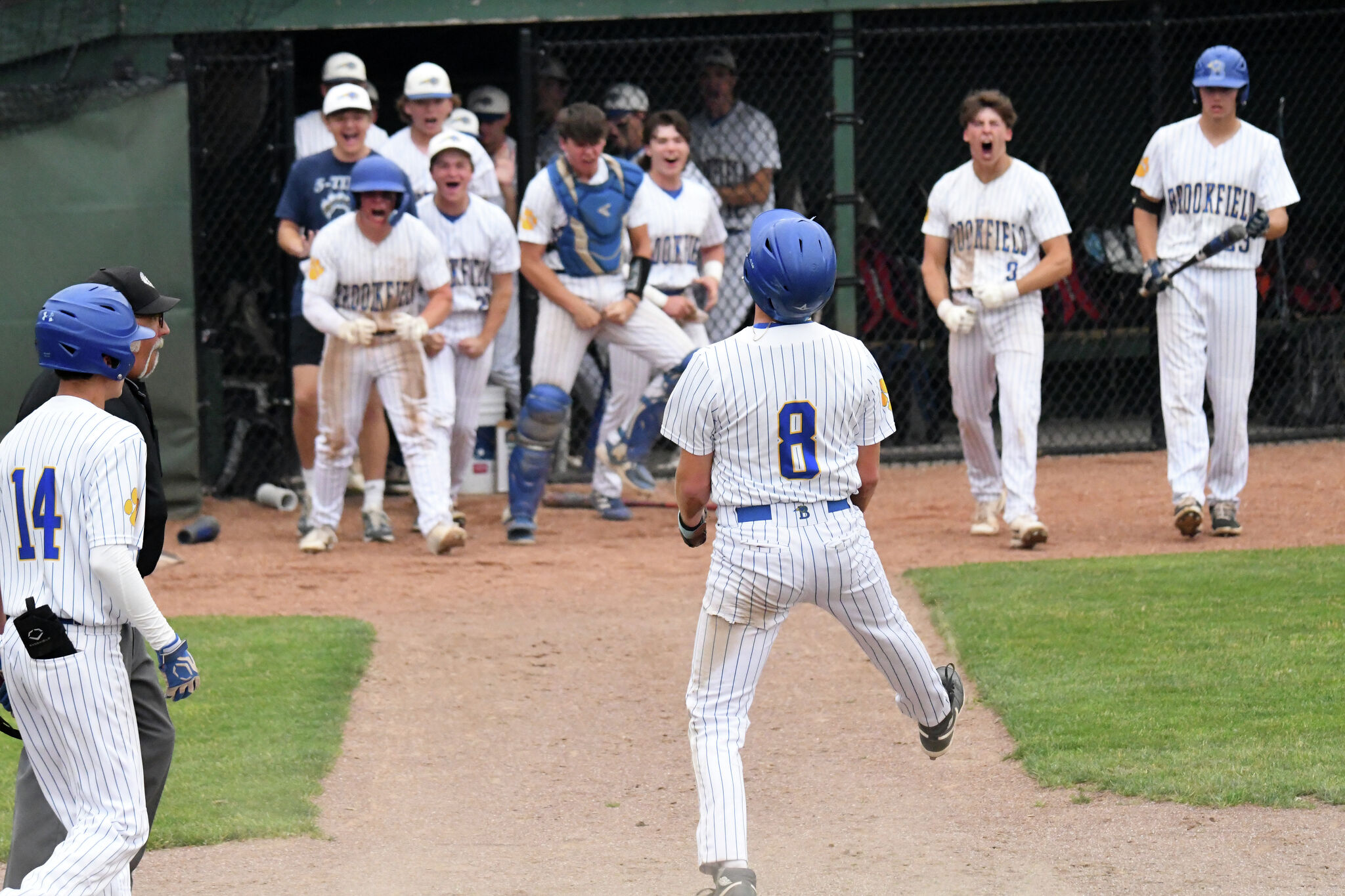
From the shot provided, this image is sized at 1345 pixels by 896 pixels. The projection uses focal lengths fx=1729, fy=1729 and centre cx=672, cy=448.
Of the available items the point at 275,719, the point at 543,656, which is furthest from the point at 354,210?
the point at 275,719

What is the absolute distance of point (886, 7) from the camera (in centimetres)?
1052

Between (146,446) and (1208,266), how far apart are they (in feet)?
18.4

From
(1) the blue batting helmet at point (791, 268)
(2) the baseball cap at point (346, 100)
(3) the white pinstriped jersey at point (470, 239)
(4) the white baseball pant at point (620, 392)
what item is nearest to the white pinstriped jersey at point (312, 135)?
(2) the baseball cap at point (346, 100)

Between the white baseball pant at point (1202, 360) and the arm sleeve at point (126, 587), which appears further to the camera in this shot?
the white baseball pant at point (1202, 360)

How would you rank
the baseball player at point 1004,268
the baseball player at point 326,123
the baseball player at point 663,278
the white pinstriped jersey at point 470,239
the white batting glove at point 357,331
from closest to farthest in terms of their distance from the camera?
the baseball player at point 1004,268
the white batting glove at point 357,331
the white pinstriped jersey at point 470,239
the baseball player at point 663,278
the baseball player at point 326,123

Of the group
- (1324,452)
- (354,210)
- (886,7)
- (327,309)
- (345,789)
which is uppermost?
(886,7)

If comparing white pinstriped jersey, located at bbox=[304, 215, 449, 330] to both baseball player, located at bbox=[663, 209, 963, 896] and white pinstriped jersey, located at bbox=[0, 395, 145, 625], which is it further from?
white pinstriped jersey, located at bbox=[0, 395, 145, 625]

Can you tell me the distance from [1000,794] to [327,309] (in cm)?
445

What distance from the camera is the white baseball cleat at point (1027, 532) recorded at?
26.0 feet

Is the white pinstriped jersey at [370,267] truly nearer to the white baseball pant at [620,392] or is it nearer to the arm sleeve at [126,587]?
the white baseball pant at [620,392]

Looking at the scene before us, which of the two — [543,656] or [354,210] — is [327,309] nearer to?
[354,210]

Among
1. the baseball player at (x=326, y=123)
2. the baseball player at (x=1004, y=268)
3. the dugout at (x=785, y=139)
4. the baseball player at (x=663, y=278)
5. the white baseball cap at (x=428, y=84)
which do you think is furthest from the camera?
the baseball player at (x=326, y=123)

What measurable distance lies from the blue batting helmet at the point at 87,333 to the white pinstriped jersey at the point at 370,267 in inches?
182

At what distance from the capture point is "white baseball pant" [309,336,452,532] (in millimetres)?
8227
